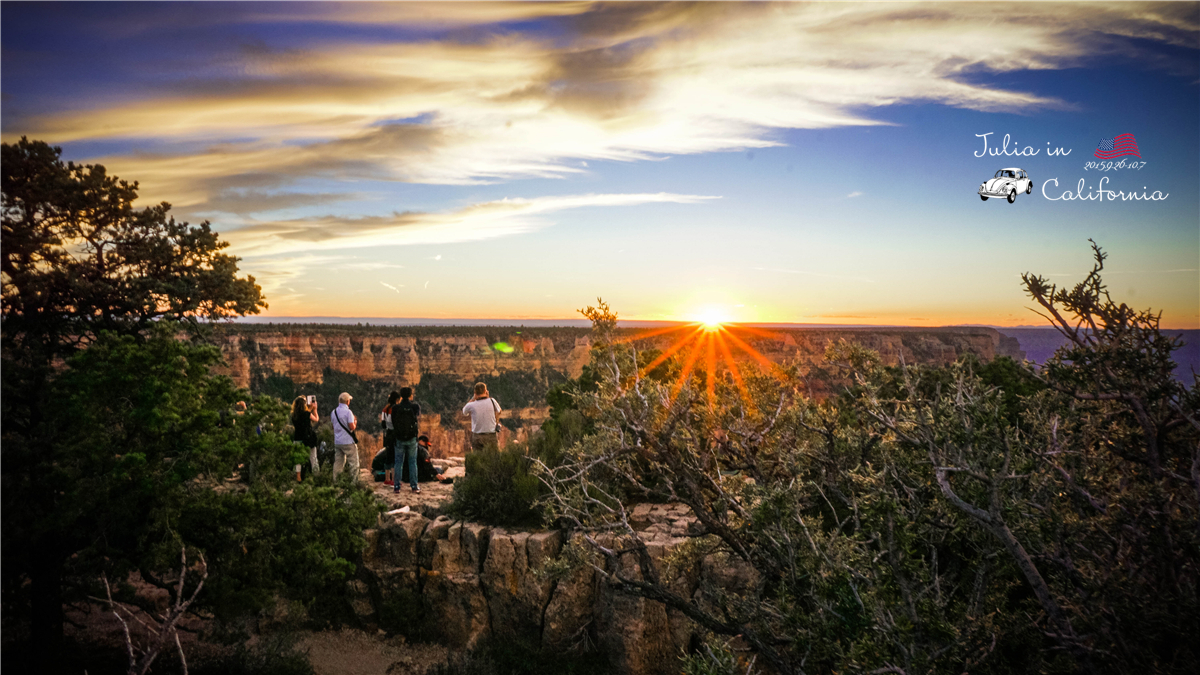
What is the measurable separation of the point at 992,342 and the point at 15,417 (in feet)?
219

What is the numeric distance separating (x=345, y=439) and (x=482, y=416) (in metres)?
2.40

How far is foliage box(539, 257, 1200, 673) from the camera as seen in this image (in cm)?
378

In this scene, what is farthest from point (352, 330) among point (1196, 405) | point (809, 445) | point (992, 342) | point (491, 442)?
point (992, 342)

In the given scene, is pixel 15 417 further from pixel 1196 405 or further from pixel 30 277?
pixel 1196 405

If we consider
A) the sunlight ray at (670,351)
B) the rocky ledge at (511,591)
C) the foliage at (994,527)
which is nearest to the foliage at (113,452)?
the rocky ledge at (511,591)

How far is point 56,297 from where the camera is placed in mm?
9516

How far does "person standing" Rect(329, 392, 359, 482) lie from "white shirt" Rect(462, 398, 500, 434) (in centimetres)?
203

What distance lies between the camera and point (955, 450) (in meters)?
4.62

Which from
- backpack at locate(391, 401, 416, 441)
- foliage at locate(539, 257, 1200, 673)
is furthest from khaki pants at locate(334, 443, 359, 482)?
foliage at locate(539, 257, 1200, 673)

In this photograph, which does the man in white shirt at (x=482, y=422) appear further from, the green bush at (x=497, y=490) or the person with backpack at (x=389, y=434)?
the person with backpack at (x=389, y=434)

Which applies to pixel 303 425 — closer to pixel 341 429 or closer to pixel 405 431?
pixel 341 429

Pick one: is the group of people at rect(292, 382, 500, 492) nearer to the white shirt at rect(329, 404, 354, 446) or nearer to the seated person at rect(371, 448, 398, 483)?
the white shirt at rect(329, 404, 354, 446)

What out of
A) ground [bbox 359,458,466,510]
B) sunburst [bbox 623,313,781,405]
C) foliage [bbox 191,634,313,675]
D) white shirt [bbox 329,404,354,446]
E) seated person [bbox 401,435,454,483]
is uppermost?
sunburst [bbox 623,313,781,405]

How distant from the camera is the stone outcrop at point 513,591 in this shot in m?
8.62
